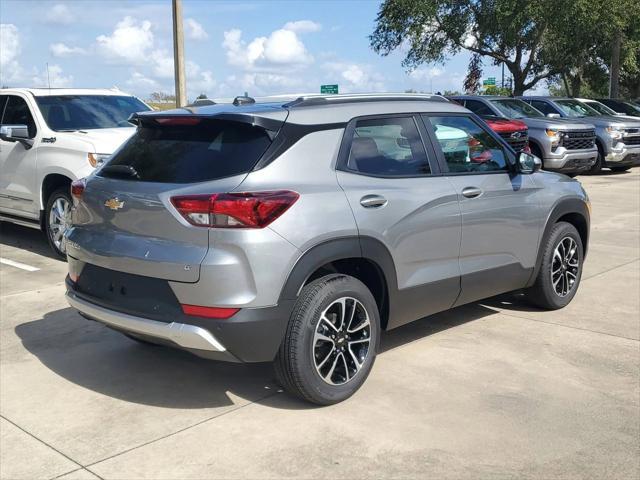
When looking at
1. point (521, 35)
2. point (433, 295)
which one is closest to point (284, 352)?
point (433, 295)

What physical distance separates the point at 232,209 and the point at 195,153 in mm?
526

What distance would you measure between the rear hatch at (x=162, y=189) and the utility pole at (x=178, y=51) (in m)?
8.61

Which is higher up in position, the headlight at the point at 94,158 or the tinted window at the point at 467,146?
the tinted window at the point at 467,146

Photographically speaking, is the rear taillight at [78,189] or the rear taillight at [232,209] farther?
the rear taillight at [78,189]

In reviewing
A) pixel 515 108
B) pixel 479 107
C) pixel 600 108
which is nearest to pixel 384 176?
pixel 479 107

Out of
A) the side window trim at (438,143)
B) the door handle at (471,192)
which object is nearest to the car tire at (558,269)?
the side window trim at (438,143)

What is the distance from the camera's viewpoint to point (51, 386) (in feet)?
15.1

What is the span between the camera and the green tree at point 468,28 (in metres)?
26.8

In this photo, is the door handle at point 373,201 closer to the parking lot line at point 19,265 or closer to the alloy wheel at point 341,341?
the alloy wheel at point 341,341

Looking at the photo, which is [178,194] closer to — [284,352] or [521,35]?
[284,352]

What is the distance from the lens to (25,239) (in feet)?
32.5

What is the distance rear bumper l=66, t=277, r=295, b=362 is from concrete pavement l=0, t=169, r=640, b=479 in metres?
0.44

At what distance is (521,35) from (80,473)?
94.1 feet

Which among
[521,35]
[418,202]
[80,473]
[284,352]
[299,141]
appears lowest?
[80,473]
